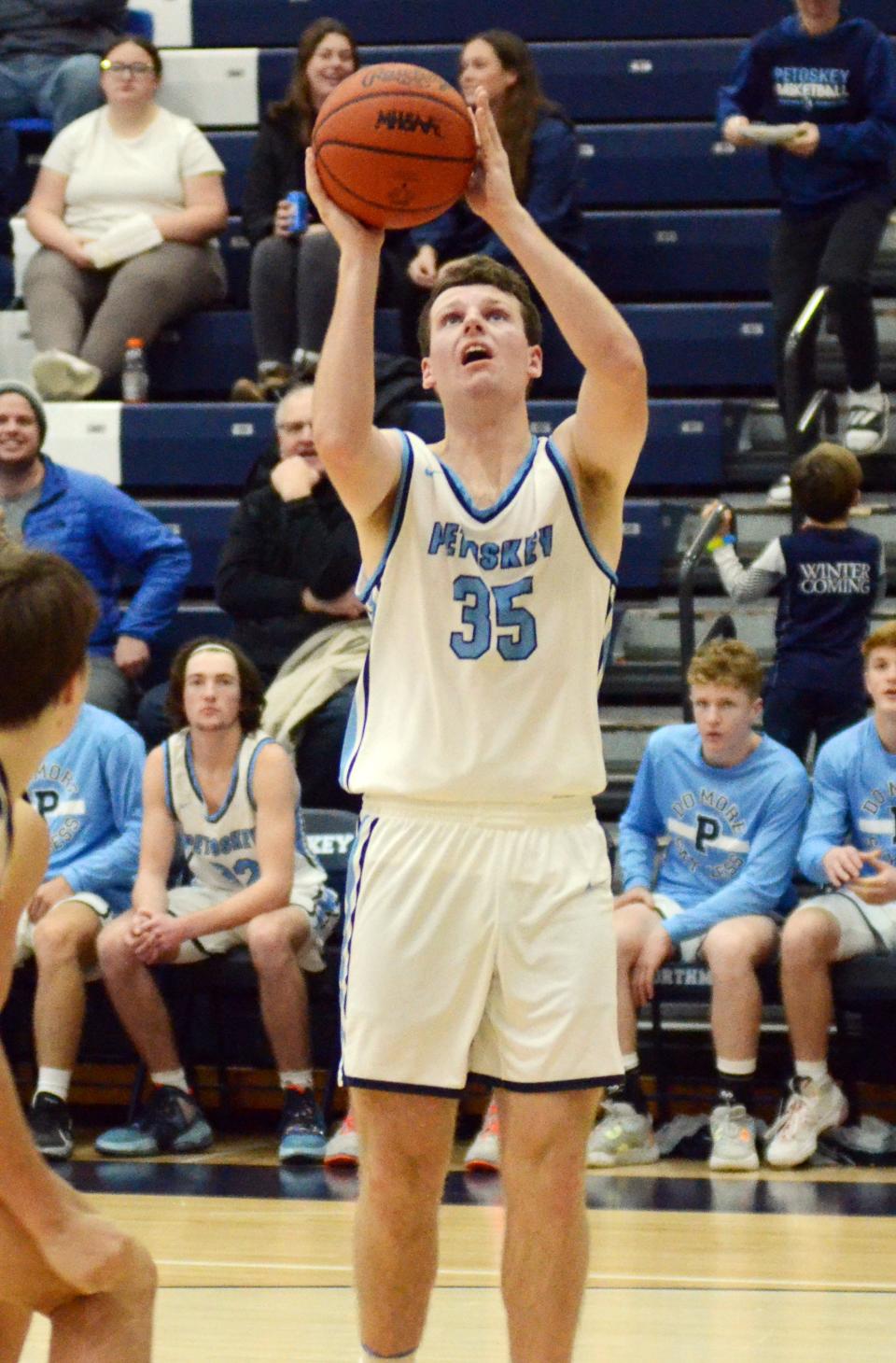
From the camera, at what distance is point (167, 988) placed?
681cm

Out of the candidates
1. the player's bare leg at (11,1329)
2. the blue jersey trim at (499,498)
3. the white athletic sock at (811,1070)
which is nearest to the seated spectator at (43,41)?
the white athletic sock at (811,1070)

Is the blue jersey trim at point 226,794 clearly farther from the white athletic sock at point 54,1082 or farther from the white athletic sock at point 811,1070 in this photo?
the white athletic sock at point 811,1070

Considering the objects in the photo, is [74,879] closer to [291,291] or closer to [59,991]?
[59,991]

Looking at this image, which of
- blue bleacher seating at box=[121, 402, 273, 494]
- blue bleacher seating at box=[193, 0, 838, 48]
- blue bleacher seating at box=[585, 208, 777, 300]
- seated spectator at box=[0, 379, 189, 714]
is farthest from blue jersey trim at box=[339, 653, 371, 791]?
blue bleacher seating at box=[193, 0, 838, 48]

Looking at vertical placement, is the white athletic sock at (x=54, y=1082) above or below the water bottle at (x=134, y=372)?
below

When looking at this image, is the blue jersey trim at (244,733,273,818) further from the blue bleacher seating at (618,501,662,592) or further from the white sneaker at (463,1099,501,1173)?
the blue bleacher seating at (618,501,662,592)

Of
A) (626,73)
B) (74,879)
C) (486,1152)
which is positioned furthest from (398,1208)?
(626,73)

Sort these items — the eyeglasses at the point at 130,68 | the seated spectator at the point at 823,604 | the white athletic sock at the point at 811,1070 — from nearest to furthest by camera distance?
the white athletic sock at the point at 811,1070, the seated spectator at the point at 823,604, the eyeglasses at the point at 130,68

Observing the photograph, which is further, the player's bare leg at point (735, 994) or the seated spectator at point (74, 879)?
the seated spectator at point (74, 879)

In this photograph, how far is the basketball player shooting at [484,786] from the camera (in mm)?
3396

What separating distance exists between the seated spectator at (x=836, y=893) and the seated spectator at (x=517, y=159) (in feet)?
8.78

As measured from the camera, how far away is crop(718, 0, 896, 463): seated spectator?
Answer: 8070mm

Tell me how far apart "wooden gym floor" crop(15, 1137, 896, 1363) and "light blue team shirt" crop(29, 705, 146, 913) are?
0.98m

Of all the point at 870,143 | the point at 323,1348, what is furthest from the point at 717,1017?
the point at 870,143
